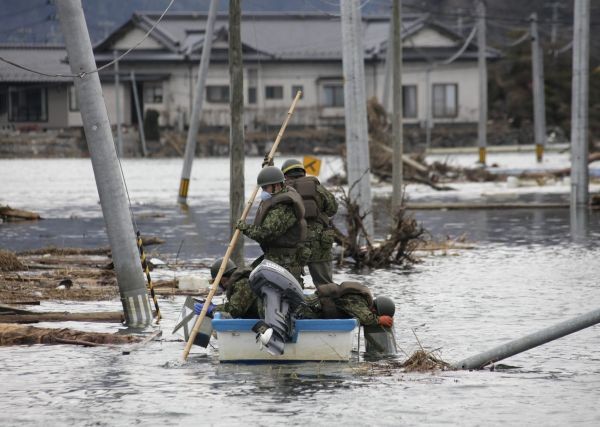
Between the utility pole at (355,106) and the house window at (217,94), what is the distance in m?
65.0

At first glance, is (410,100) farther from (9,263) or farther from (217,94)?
(9,263)

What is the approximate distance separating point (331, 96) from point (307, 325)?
77712 mm

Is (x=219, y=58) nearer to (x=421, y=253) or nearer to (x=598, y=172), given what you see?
(x=598, y=172)

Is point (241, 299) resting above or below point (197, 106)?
below

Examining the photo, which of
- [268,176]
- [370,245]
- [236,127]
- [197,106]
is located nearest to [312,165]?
[370,245]

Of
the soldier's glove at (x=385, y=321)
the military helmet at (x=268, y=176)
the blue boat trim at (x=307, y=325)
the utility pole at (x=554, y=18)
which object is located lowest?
the soldier's glove at (x=385, y=321)

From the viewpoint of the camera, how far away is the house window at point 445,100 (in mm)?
89875

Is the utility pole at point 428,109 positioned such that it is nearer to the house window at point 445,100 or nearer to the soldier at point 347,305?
the house window at point 445,100

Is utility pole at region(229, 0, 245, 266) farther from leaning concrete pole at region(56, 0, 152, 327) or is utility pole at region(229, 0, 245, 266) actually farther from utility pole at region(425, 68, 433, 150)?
utility pole at region(425, 68, 433, 150)

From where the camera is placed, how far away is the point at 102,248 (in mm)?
22859

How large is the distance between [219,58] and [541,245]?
2542 inches

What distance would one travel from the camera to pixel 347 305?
12.5 metres

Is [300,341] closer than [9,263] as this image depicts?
Yes

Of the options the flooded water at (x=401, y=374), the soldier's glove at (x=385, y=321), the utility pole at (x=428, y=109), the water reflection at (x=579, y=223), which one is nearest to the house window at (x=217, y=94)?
the utility pole at (x=428, y=109)
